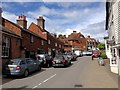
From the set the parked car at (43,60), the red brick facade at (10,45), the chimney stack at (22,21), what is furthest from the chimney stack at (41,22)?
the parked car at (43,60)

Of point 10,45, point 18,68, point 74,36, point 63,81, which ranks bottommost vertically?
point 63,81

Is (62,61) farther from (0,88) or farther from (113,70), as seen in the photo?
(0,88)

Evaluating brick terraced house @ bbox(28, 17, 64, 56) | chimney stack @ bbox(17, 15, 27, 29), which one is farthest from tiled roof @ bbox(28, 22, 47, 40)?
chimney stack @ bbox(17, 15, 27, 29)

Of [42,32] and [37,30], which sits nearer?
[42,32]

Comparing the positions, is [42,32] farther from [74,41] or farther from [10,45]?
[74,41]

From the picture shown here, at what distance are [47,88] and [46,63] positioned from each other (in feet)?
44.4

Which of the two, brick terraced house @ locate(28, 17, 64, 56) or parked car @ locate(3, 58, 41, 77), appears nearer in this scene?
parked car @ locate(3, 58, 41, 77)

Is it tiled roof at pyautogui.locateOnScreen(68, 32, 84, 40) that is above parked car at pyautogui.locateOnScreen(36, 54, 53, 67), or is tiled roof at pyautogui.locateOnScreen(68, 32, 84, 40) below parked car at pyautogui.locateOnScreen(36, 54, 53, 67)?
above

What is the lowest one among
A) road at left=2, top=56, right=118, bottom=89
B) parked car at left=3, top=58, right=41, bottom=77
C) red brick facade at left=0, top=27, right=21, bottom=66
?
road at left=2, top=56, right=118, bottom=89

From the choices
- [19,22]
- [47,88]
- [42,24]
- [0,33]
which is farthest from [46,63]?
[42,24]

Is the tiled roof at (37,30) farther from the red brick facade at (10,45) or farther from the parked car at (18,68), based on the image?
the parked car at (18,68)

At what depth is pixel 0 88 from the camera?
11836mm

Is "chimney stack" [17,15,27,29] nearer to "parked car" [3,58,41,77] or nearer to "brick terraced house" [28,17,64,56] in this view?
"brick terraced house" [28,17,64,56]

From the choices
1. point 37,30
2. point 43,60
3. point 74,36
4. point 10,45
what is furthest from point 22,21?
point 74,36
